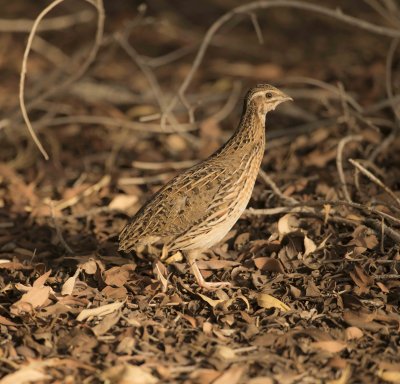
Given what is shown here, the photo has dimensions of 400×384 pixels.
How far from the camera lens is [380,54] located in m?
10.7

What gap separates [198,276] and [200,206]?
1.93 feet

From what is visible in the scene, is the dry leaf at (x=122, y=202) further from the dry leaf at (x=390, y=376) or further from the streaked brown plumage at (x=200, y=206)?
the dry leaf at (x=390, y=376)

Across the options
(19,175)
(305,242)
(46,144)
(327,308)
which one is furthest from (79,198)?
(327,308)

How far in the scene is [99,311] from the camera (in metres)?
5.37

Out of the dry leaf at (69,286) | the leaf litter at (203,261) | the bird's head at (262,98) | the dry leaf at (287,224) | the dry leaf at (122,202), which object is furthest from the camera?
the dry leaf at (122,202)

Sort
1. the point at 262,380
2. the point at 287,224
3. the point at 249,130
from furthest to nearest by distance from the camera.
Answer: the point at 287,224 → the point at 249,130 → the point at 262,380

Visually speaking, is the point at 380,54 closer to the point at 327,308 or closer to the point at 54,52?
the point at 54,52

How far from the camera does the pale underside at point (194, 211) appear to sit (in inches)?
228

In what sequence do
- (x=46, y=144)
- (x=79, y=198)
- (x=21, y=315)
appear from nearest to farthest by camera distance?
(x=21, y=315)
(x=79, y=198)
(x=46, y=144)

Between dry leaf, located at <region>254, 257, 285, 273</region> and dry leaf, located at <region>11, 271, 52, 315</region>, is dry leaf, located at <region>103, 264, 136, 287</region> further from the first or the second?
dry leaf, located at <region>254, 257, 285, 273</region>

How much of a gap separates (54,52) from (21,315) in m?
6.84

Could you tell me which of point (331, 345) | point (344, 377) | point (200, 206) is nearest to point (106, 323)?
point (200, 206)

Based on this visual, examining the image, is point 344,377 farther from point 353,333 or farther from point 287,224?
point 287,224

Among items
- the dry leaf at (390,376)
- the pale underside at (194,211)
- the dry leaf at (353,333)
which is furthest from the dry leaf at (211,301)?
the dry leaf at (390,376)
